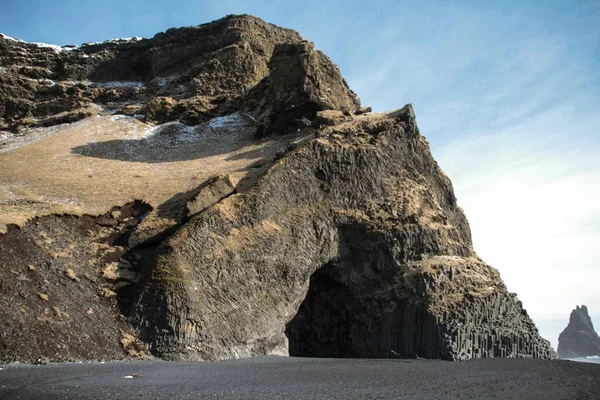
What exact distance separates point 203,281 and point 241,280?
2.63 metres

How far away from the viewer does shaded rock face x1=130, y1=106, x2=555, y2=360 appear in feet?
95.2

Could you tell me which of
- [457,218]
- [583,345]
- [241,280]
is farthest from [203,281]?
[583,345]

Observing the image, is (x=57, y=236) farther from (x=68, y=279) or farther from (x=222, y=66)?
(x=222, y=66)

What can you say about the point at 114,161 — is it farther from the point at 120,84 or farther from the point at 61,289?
the point at 120,84

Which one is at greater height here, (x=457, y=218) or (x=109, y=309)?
(x=457, y=218)

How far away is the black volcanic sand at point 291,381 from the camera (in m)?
16.2

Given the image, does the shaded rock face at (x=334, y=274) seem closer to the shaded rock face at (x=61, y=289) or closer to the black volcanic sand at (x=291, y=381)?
the shaded rock face at (x=61, y=289)

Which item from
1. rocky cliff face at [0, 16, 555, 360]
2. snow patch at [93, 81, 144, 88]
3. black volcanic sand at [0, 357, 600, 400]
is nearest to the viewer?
black volcanic sand at [0, 357, 600, 400]

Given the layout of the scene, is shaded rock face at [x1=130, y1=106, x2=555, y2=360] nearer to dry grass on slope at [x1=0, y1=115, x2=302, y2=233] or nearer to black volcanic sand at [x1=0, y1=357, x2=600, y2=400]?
black volcanic sand at [x1=0, y1=357, x2=600, y2=400]

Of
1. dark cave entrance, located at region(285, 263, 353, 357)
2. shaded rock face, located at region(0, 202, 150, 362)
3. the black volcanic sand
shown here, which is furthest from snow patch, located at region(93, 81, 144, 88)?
the black volcanic sand

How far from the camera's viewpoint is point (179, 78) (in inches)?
2699

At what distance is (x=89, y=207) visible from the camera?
34.0 meters

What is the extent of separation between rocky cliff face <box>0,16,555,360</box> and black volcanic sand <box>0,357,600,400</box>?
3.43 meters

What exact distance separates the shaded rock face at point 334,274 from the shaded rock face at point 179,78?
12.9 m
